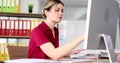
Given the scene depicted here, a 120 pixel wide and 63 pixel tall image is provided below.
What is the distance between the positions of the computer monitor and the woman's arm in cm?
10

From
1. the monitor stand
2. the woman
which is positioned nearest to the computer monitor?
the monitor stand

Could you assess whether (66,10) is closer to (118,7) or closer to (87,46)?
(118,7)

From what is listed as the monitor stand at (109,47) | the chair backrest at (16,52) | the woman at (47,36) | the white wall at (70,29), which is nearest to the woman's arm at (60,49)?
the woman at (47,36)

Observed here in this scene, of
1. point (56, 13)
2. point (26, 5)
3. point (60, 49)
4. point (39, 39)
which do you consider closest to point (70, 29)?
point (26, 5)

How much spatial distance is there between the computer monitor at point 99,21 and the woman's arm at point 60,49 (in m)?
0.10

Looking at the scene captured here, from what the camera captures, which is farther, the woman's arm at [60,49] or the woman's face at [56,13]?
the woman's face at [56,13]

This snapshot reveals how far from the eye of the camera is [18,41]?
14.0 ft

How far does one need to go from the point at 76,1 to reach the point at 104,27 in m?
4.51

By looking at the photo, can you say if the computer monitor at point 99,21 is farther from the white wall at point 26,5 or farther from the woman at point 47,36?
the white wall at point 26,5

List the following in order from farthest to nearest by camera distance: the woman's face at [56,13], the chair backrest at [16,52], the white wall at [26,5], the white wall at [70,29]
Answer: the white wall at [26,5], the white wall at [70,29], the chair backrest at [16,52], the woman's face at [56,13]

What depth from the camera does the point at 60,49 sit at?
1.58 metres

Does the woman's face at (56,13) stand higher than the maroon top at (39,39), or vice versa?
the woman's face at (56,13)

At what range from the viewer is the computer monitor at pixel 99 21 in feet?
4.16

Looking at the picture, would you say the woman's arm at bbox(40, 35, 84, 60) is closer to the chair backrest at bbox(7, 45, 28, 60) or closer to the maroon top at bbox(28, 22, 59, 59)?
the maroon top at bbox(28, 22, 59, 59)
